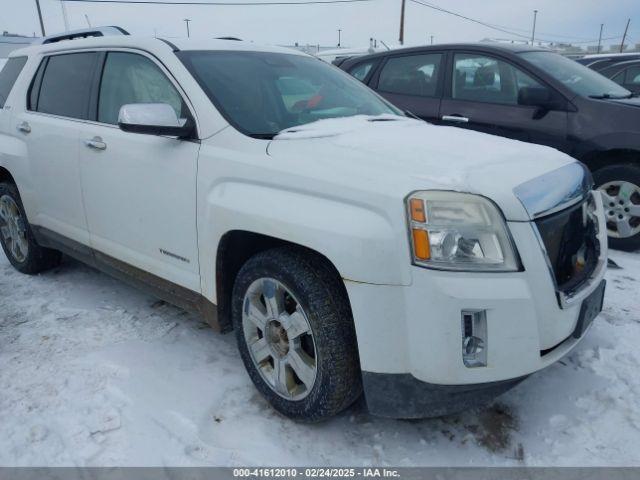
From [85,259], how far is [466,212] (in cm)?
273

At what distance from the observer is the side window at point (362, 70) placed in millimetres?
5996

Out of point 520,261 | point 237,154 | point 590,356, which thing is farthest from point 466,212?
point 590,356

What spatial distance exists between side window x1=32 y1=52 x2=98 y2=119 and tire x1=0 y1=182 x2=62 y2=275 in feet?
2.70

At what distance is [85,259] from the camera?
3594mm

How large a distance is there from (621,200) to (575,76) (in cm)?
129

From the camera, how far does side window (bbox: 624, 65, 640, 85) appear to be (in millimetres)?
9148

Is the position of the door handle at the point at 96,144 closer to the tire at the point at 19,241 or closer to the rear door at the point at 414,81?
the tire at the point at 19,241

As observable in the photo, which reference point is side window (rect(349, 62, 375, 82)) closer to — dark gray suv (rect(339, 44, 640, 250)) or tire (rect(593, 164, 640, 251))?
dark gray suv (rect(339, 44, 640, 250))

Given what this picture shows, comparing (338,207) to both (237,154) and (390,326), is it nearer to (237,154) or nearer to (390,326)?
(390,326)

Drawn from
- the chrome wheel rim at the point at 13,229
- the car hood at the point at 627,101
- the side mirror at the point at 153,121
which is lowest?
the chrome wheel rim at the point at 13,229

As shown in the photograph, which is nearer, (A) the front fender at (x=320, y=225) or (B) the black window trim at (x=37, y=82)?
(A) the front fender at (x=320, y=225)

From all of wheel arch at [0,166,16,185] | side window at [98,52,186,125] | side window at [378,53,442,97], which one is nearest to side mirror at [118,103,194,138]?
side window at [98,52,186,125]

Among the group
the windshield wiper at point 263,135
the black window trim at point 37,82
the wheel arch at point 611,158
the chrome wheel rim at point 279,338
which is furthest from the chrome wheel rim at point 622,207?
the black window trim at point 37,82

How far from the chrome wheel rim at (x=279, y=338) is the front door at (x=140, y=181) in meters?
0.42
